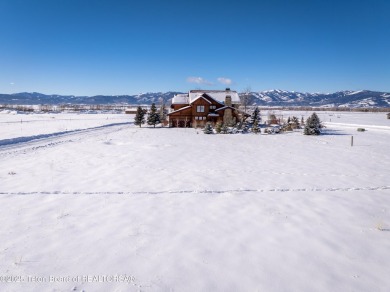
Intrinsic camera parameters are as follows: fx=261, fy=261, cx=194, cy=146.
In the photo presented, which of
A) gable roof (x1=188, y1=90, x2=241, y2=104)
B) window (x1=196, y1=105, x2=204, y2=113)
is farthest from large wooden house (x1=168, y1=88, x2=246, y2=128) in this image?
gable roof (x1=188, y1=90, x2=241, y2=104)

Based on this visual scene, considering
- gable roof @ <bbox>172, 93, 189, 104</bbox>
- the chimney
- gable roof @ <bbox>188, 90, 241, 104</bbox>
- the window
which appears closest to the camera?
the window

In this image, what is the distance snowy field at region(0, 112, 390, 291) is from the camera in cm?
567

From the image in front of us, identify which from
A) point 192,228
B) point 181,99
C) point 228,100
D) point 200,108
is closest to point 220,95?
point 228,100

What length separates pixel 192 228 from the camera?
26.2ft

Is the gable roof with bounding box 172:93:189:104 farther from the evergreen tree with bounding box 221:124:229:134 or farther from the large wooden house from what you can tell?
the evergreen tree with bounding box 221:124:229:134

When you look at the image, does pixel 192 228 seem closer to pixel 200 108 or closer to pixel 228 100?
pixel 200 108

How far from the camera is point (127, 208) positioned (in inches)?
372

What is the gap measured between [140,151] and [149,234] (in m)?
14.8

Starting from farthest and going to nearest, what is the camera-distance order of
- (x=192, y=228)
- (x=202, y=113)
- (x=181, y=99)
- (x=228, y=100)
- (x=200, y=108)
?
1. (x=181, y=99)
2. (x=228, y=100)
3. (x=202, y=113)
4. (x=200, y=108)
5. (x=192, y=228)

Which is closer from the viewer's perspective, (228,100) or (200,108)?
(200,108)

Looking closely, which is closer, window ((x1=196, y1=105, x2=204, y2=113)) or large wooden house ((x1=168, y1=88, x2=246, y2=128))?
large wooden house ((x1=168, y1=88, x2=246, y2=128))

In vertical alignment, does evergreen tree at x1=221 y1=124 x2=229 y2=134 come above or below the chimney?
below

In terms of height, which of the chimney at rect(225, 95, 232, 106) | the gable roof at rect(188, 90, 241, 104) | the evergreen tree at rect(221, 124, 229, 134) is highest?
the gable roof at rect(188, 90, 241, 104)

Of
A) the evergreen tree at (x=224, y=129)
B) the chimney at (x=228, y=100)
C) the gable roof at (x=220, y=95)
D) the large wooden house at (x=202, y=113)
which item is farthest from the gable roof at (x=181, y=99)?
the evergreen tree at (x=224, y=129)
